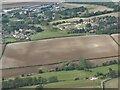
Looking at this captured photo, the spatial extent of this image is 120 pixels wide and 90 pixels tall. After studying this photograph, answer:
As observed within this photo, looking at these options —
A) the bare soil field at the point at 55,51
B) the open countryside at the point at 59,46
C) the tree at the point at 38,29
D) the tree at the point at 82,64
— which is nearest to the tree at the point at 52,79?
the open countryside at the point at 59,46

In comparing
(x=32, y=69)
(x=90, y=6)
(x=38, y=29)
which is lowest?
(x=32, y=69)

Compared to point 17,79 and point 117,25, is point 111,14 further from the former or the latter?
point 17,79

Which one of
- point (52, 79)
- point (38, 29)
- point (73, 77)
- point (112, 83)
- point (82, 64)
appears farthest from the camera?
point (38, 29)

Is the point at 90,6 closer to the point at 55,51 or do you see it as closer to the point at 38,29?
the point at 38,29

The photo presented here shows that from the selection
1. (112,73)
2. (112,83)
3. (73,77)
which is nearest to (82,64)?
(73,77)

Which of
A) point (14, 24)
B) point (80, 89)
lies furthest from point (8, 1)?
point (80, 89)

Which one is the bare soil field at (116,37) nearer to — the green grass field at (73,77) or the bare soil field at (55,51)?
the bare soil field at (55,51)

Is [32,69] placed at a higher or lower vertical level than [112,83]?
lower

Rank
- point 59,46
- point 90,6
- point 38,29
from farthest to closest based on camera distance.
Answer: point 90,6 < point 38,29 < point 59,46
